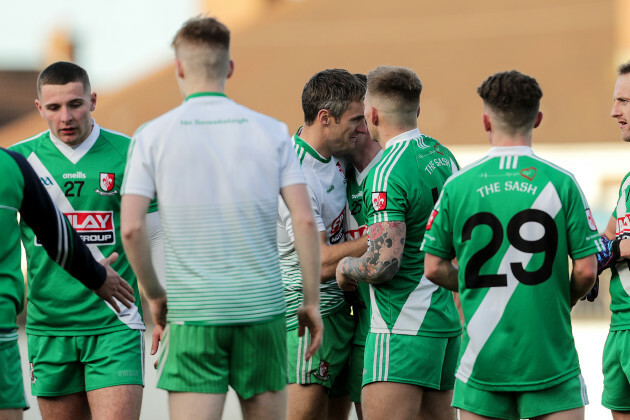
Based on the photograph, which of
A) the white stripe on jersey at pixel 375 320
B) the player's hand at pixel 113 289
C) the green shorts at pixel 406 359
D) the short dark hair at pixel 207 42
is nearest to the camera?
the short dark hair at pixel 207 42

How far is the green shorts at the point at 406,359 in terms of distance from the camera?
17.0ft

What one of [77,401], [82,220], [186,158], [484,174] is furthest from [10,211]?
[484,174]

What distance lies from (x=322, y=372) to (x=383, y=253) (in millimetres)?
978

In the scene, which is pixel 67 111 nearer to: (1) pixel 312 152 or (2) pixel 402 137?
(1) pixel 312 152

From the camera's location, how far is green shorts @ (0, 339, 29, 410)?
4.27 metres

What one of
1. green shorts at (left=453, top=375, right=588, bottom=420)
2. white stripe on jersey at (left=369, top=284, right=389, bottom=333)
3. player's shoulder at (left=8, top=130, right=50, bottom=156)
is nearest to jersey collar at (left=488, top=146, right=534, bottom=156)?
green shorts at (left=453, top=375, right=588, bottom=420)

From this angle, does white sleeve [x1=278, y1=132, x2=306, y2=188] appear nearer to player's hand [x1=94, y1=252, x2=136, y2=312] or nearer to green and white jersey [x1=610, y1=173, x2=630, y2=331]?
player's hand [x1=94, y1=252, x2=136, y2=312]

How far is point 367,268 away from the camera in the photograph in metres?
5.14

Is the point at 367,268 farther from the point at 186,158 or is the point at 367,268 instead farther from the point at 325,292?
the point at 186,158

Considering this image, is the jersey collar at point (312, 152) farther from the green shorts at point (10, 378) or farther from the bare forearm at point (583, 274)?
the green shorts at point (10, 378)

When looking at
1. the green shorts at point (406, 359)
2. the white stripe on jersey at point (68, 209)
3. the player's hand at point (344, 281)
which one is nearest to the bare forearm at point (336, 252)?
the player's hand at point (344, 281)

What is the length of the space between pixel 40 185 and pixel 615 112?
10.9 ft

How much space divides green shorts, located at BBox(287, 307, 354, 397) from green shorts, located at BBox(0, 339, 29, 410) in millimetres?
1764

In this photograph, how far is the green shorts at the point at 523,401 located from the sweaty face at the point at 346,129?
184cm
